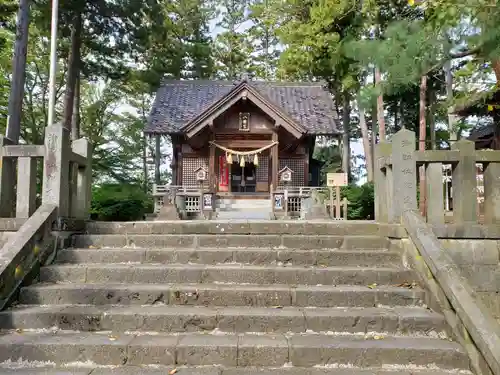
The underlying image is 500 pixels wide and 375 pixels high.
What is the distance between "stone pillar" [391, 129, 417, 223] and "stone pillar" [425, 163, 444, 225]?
0.56 ft

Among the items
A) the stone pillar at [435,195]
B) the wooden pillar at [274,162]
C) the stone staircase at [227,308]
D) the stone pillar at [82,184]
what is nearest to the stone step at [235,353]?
the stone staircase at [227,308]

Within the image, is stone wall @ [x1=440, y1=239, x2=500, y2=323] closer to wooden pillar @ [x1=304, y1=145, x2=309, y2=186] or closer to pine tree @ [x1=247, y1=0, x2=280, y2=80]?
wooden pillar @ [x1=304, y1=145, x2=309, y2=186]

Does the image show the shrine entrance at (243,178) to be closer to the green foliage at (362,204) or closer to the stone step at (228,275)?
the green foliage at (362,204)

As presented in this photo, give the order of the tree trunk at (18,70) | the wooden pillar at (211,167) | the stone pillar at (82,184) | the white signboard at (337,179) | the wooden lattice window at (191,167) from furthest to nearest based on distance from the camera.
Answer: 1. the wooden lattice window at (191,167)
2. the wooden pillar at (211,167)
3. the white signboard at (337,179)
4. the tree trunk at (18,70)
5. the stone pillar at (82,184)

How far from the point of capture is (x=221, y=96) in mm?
15758

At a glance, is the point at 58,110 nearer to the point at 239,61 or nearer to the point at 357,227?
the point at 239,61

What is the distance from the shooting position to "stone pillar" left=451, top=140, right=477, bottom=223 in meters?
4.46

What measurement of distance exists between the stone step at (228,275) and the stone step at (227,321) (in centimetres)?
59

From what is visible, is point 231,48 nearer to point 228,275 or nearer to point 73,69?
point 73,69

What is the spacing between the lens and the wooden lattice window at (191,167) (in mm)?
17203

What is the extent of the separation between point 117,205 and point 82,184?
7.79 m

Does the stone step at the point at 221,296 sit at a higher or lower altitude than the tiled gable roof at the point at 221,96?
lower

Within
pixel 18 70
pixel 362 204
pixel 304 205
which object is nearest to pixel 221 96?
pixel 304 205

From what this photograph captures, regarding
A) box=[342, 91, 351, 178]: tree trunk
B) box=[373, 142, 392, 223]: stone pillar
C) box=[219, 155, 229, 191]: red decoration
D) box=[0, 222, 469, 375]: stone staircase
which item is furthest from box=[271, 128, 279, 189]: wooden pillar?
box=[0, 222, 469, 375]: stone staircase
